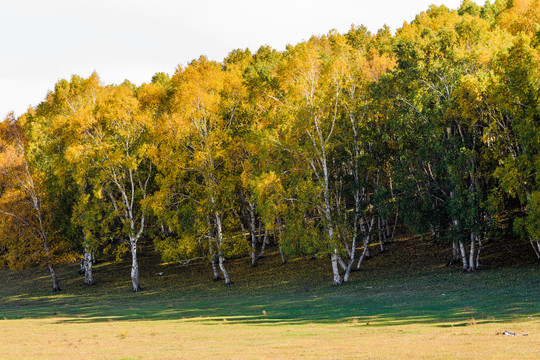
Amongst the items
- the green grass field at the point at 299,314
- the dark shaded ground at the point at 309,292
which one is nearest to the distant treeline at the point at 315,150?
the dark shaded ground at the point at 309,292

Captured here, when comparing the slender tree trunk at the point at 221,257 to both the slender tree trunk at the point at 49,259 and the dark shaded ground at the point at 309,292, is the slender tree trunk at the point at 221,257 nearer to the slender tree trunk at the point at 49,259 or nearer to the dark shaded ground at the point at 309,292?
the dark shaded ground at the point at 309,292

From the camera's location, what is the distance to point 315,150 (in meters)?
38.7

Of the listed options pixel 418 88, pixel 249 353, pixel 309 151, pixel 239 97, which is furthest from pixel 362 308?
pixel 239 97

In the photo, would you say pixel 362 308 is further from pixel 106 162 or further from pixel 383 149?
pixel 106 162

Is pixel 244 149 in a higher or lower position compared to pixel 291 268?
higher

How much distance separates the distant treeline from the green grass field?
2934 millimetres

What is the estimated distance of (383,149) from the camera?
40.6 meters

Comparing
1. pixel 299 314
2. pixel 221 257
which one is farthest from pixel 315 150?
pixel 299 314

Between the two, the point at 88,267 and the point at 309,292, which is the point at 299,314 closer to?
the point at 309,292

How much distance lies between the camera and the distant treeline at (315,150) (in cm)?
3441

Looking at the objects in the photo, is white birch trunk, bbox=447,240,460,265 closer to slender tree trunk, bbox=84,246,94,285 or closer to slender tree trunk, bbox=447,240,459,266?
slender tree trunk, bbox=447,240,459,266

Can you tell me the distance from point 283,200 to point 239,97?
14478mm

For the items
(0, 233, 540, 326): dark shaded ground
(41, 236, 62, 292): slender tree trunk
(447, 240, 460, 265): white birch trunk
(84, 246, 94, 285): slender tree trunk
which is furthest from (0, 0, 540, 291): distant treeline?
(0, 233, 540, 326): dark shaded ground

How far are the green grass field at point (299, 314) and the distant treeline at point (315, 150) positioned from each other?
9.63 ft
